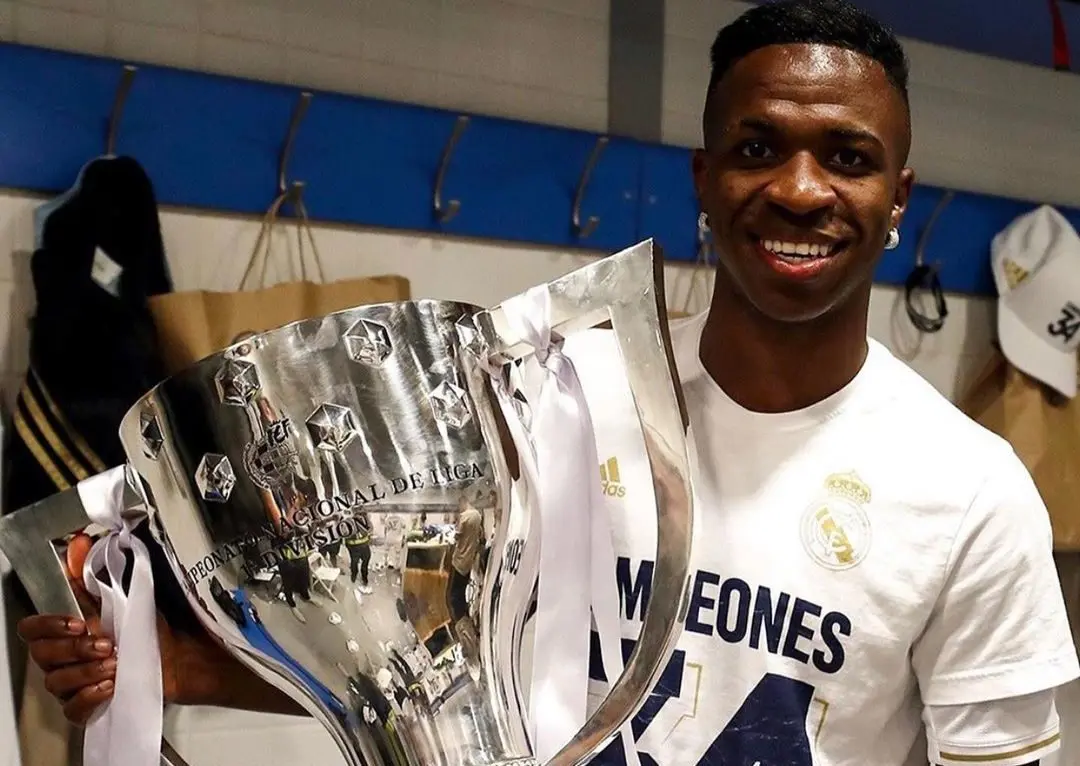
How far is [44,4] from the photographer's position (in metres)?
1.10

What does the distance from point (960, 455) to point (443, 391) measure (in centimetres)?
41

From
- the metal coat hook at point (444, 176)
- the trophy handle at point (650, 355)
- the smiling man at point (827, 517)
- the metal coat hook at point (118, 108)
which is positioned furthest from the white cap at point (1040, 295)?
the trophy handle at point (650, 355)

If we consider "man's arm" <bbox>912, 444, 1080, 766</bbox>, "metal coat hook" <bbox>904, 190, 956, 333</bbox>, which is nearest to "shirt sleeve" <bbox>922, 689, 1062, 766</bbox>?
"man's arm" <bbox>912, 444, 1080, 766</bbox>

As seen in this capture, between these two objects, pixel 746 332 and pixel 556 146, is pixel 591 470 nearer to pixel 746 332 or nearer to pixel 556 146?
pixel 746 332

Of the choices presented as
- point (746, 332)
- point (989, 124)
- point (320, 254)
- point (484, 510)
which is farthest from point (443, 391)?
point (989, 124)

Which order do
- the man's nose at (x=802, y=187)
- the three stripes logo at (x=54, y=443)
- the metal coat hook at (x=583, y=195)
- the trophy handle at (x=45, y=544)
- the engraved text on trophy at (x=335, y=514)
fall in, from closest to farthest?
the engraved text on trophy at (x=335, y=514) < the trophy handle at (x=45, y=544) < the man's nose at (x=802, y=187) < the three stripes logo at (x=54, y=443) < the metal coat hook at (x=583, y=195)

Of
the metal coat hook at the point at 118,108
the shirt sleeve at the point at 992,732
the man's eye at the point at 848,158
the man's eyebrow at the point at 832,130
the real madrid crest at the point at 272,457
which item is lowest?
the shirt sleeve at the point at 992,732

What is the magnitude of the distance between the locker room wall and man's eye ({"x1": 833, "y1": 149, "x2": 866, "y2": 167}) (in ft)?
2.11

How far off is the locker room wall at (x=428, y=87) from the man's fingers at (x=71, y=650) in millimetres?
544

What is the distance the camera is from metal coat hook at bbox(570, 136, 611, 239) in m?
1.37

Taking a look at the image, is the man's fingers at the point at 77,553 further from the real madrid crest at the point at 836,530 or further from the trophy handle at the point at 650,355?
the real madrid crest at the point at 836,530

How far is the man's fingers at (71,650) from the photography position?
594mm

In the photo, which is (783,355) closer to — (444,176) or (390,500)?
(390,500)

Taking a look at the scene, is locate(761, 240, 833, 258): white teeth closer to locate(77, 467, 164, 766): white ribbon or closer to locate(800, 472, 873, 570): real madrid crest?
locate(800, 472, 873, 570): real madrid crest
